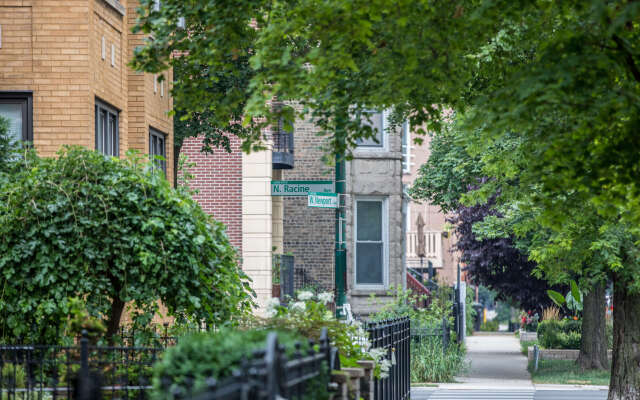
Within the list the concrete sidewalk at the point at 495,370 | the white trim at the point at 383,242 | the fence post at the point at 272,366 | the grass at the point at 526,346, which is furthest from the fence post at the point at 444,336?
the fence post at the point at 272,366

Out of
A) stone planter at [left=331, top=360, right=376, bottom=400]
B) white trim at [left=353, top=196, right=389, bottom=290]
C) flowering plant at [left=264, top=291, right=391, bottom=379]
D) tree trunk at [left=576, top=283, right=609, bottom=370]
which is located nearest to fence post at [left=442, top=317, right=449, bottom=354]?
tree trunk at [left=576, top=283, right=609, bottom=370]

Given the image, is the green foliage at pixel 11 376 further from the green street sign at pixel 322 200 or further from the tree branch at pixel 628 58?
the green street sign at pixel 322 200

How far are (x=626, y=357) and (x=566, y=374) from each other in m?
7.33

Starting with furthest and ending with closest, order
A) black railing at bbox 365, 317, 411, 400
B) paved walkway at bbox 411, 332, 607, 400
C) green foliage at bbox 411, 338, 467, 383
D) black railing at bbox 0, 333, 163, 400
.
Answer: green foliage at bbox 411, 338, 467, 383
paved walkway at bbox 411, 332, 607, 400
black railing at bbox 365, 317, 411, 400
black railing at bbox 0, 333, 163, 400

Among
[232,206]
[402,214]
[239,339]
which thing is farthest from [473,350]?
[239,339]

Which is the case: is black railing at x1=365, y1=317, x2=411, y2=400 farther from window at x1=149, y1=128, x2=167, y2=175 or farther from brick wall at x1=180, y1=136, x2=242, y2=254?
brick wall at x1=180, y1=136, x2=242, y2=254

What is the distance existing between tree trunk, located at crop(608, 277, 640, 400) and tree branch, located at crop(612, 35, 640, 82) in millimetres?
9026

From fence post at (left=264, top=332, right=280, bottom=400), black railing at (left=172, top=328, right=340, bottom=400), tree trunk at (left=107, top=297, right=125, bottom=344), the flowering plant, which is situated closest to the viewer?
black railing at (left=172, top=328, right=340, bottom=400)

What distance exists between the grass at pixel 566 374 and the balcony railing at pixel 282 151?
27.4ft

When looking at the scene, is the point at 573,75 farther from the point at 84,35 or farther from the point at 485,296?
the point at 485,296

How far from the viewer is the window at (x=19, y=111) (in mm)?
13203

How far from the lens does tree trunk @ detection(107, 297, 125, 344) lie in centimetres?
1045

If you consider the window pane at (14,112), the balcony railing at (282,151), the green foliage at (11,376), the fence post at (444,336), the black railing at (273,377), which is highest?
the balcony railing at (282,151)

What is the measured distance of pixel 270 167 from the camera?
78.0ft
